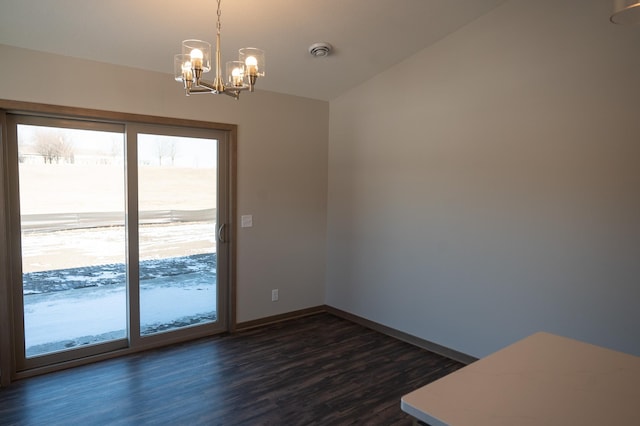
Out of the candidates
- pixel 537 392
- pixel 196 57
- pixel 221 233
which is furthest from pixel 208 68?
pixel 221 233

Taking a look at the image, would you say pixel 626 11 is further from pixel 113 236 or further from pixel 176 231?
pixel 113 236

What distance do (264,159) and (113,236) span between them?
169 cm

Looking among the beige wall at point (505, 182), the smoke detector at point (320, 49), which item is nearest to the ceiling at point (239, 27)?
the smoke detector at point (320, 49)

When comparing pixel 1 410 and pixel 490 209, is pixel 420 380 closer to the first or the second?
pixel 490 209

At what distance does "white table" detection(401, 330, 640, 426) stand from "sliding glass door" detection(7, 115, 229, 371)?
3.23 m

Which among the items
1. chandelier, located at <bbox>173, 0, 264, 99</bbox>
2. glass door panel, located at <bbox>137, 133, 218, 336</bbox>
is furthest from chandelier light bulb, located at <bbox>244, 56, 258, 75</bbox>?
glass door panel, located at <bbox>137, 133, 218, 336</bbox>

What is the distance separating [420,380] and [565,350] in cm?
189

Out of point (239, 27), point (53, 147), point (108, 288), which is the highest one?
point (239, 27)

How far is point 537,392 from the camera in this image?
122 cm

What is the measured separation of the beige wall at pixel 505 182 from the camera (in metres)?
2.69

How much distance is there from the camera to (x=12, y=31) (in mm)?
2773

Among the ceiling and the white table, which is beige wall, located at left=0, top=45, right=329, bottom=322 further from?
the white table

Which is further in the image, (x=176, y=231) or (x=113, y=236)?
(x=176, y=231)

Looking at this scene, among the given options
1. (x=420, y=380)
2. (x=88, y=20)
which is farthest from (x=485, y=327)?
(x=88, y=20)
